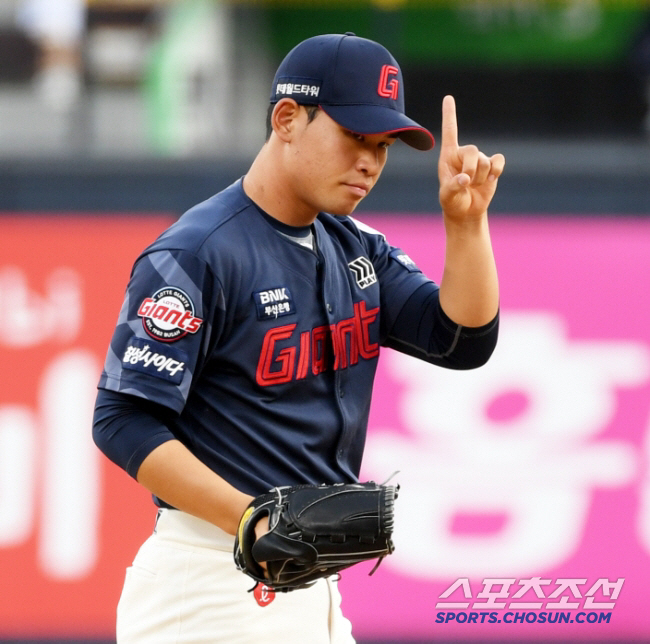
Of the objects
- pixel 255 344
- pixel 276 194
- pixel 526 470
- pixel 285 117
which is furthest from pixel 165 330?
pixel 526 470

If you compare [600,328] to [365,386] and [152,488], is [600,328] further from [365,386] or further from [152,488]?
[152,488]

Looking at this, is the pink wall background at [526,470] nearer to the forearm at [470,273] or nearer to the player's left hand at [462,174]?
the forearm at [470,273]

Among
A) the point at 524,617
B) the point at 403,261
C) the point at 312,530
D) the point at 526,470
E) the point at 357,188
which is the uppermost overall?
the point at 357,188

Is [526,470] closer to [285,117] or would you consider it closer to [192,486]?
[285,117]

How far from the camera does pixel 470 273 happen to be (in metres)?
2.52

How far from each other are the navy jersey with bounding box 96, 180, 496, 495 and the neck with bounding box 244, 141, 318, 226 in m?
0.03

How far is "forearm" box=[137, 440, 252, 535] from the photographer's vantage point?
87.0 inches

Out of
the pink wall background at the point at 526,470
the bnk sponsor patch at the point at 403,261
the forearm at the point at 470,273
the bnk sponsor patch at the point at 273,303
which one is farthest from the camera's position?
the pink wall background at the point at 526,470

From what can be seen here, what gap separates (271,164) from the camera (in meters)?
2.53

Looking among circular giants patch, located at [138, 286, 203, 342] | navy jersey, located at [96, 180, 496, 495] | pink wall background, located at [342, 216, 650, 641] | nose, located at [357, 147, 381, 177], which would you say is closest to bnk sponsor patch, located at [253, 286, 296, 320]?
navy jersey, located at [96, 180, 496, 495]

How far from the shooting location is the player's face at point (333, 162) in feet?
7.91

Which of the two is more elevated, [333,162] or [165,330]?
[333,162]

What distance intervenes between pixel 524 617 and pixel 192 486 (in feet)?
4.61

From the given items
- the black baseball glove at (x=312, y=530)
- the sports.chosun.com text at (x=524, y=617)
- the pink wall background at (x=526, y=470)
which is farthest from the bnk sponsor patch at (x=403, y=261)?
the pink wall background at (x=526, y=470)
